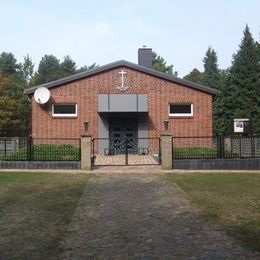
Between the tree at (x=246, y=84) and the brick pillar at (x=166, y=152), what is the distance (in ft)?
108

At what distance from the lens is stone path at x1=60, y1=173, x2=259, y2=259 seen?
626cm

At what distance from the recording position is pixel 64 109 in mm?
26547

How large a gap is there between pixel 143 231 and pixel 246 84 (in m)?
46.7

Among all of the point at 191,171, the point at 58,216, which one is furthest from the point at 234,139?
the point at 58,216

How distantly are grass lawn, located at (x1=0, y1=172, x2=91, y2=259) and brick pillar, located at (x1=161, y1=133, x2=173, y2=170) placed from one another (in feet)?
12.0

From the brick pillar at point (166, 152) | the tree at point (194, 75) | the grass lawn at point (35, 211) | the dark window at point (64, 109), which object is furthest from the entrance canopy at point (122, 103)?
the tree at point (194, 75)

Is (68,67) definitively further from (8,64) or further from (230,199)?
(230,199)

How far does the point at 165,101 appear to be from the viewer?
26609 millimetres

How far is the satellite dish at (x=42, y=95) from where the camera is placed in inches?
997

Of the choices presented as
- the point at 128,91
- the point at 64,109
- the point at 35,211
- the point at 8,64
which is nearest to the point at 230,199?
the point at 35,211

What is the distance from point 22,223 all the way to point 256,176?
949 cm

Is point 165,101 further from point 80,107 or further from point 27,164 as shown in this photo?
point 27,164

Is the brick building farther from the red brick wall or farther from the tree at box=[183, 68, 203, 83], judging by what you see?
the tree at box=[183, 68, 203, 83]

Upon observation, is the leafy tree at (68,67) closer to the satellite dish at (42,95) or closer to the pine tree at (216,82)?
the pine tree at (216,82)
